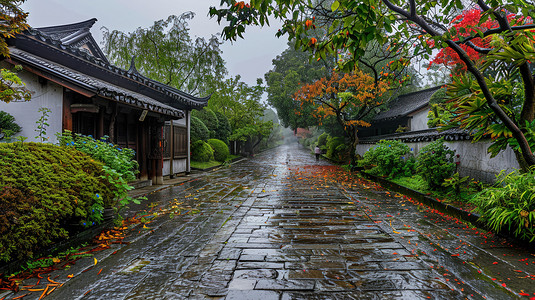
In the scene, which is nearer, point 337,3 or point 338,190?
point 337,3

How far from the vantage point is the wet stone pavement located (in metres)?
2.66

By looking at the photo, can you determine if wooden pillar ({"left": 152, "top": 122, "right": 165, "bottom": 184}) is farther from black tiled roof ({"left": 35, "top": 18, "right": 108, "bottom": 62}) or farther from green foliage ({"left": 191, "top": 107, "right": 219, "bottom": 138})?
green foliage ({"left": 191, "top": 107, "right": 219, "bottom": 138})

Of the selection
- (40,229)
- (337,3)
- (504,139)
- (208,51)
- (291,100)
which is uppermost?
(208,51)

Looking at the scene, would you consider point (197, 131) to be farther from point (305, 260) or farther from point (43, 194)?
point (305, 260)

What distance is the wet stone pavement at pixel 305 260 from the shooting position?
2664 millimetres

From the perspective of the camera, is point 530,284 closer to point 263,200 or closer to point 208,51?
point 263,200

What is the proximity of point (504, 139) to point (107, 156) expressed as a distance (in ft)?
24.1

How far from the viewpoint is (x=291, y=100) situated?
21781 millimetres

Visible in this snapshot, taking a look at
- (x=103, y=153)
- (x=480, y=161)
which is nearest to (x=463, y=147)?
(x=480, y=161)

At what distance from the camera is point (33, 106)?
20.5 feet

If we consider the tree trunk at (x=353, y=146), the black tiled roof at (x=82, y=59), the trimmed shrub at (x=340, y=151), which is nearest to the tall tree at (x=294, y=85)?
the trimmed shrub at (x=340, y=151)

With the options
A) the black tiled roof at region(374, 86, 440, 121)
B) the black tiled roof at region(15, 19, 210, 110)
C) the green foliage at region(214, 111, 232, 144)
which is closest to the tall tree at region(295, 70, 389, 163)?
the black tiled roof at region(374, 86, 440, 121)

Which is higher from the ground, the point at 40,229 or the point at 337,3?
the point at 337,3

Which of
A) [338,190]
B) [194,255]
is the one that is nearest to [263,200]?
[338,190]
